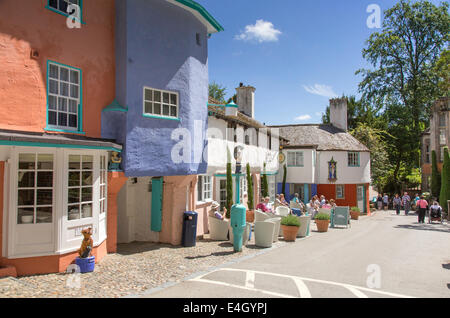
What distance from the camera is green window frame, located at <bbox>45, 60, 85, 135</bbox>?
9539 mm

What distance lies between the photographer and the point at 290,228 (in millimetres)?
14781

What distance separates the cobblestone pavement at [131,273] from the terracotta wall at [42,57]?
3.72 metres

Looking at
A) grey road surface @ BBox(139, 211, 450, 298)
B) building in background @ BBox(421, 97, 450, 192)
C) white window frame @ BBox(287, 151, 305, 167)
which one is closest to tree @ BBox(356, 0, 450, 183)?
building in background @ BBox(421, 97, 450, 192)

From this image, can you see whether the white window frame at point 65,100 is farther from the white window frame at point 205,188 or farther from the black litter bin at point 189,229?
the white window frame at point 205,188

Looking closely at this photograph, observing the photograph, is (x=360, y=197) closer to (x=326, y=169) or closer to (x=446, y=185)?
(x=326, y=169)

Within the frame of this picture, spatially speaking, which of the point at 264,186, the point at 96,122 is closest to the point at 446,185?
the point at 264,186

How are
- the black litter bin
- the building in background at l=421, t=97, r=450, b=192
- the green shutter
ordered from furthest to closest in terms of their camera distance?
1. the building in background at l=421, t=97, r=450, b=192
2. the green shutter
3. the black litter bin

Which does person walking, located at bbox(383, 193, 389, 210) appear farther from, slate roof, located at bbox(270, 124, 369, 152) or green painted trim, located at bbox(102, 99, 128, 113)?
green painted trim, located at bbox(102, 99, 128, 113)

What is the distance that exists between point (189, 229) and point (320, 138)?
72.2ft

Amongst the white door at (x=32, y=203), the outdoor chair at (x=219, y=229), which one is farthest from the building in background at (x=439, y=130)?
the white door at (x=32, y=203)

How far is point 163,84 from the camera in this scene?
12.2m

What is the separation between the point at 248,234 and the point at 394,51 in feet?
119

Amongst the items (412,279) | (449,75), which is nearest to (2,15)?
(412,279)

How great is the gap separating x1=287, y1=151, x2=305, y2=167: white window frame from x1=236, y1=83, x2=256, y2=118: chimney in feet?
19.6
